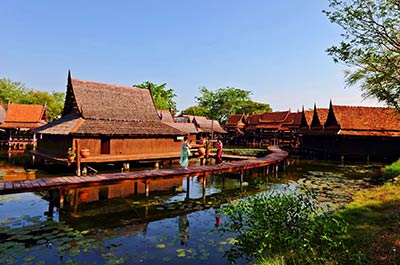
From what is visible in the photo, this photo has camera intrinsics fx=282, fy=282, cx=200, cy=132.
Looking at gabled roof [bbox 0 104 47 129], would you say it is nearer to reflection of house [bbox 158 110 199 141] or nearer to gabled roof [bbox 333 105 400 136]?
reflection of house [bbox 158 110 199 141]

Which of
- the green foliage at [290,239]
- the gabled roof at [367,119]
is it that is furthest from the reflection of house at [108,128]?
the gabled roof at [367,119]

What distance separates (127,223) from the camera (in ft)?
31.2

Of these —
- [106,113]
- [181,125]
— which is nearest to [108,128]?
[106,113]

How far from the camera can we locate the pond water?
6.94 m

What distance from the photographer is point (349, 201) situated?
39.2 feet

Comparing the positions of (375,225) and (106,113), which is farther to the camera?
(106,113)

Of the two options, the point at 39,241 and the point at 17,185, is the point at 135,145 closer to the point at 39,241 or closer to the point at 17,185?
the point at 17,185

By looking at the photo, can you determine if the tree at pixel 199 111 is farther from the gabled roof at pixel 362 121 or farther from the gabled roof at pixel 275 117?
the gabled roof at pixel 362 121

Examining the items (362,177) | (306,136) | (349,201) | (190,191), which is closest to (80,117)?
(190,191)

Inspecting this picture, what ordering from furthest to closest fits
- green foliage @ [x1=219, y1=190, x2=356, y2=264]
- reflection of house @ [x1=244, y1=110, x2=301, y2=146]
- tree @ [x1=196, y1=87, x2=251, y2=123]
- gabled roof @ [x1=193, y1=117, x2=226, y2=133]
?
tree @ [x1=196, y1=87, x2=251, y2=123] < gabled roof @ [x1=193, y1=117, x2=226, y2=133] < reflection of house @ [x1=244, y1=110, x2=301, y2=146] < green foliage @ [x1=219, y1=190, x2=356, y2=264]

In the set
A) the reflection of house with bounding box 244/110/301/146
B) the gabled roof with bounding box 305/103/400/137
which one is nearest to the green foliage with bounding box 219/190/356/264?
the gabled roof with bounding box 305/103/400/137

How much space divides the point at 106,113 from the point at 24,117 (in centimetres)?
2148

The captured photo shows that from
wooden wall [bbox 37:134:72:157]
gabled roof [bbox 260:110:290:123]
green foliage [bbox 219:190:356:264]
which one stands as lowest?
green foliage [bbox 219:190:356:264]

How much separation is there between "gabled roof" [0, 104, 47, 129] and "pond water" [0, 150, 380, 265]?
20.6 meters
